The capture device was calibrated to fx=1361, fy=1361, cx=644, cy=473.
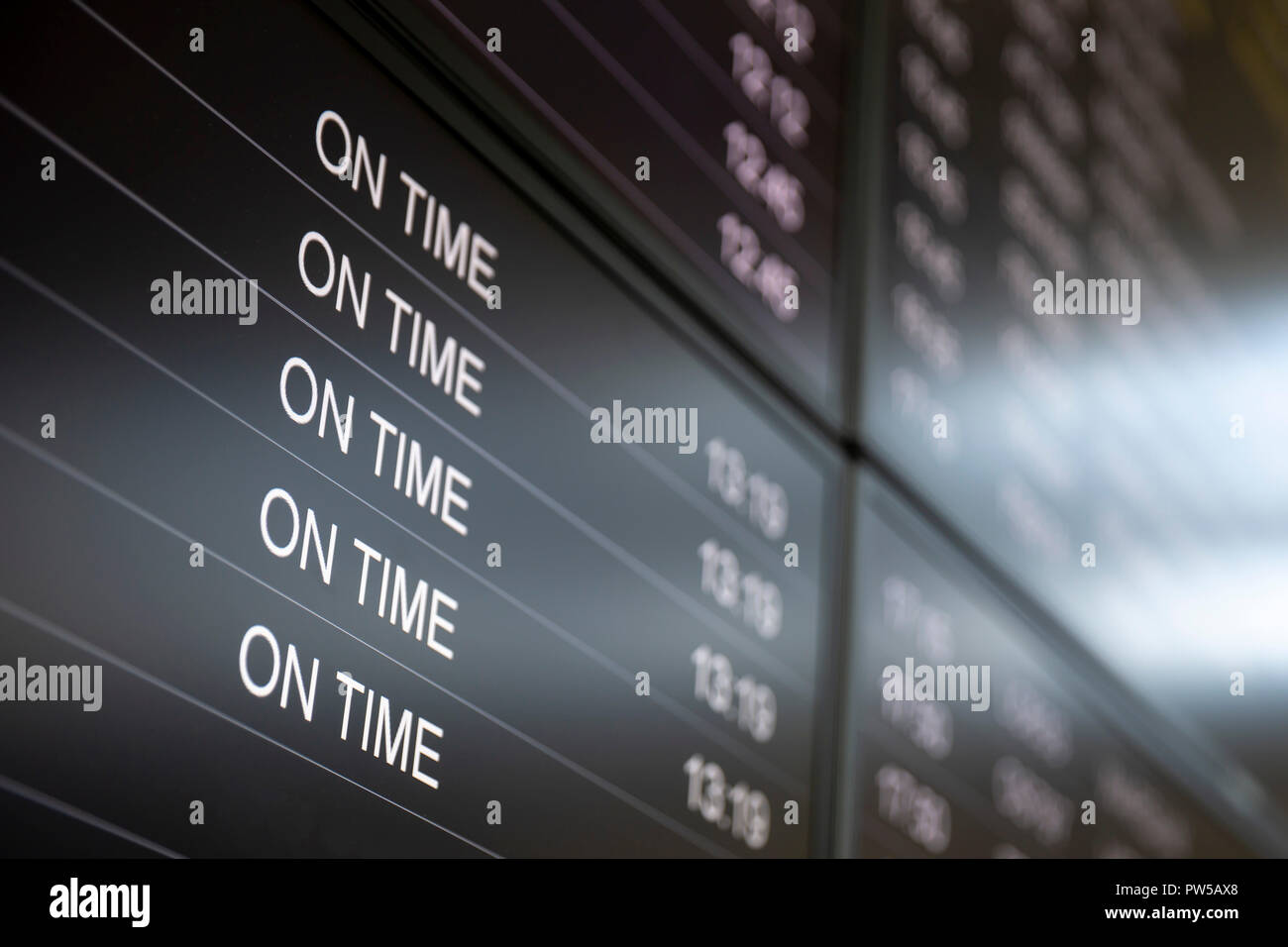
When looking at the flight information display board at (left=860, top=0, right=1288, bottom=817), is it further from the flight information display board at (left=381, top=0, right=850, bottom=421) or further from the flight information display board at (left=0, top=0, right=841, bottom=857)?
the flight information display board at (left=0, top=0, right=841, bottom=857)

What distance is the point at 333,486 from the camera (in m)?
0.64

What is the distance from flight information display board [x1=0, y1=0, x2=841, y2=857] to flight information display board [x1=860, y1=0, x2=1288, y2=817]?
0.25 meters

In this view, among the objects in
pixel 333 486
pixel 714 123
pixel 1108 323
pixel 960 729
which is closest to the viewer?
pixel 333 486

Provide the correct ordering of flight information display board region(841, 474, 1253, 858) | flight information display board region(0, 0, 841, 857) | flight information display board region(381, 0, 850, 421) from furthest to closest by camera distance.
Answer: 1. flight information display board region(841, 474, 1253, 858)
2. flight information display board region(381, 0, 850, 421)
3. flight information display board region(0, 0, 841, 857)

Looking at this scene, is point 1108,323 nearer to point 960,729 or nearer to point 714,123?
point 960,729

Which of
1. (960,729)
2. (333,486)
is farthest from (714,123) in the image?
(960,729)

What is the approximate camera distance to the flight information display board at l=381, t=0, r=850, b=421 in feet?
2.42

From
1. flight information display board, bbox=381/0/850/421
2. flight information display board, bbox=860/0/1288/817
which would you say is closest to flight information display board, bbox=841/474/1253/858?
flight information display board, bbox=860/0/1288/817

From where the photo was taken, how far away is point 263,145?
0.62m

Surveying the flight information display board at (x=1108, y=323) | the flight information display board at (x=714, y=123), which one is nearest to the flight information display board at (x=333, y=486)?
the flight information display board at (x=714, y=123)

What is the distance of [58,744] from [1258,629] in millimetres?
992

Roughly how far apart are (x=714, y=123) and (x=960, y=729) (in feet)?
1.58
